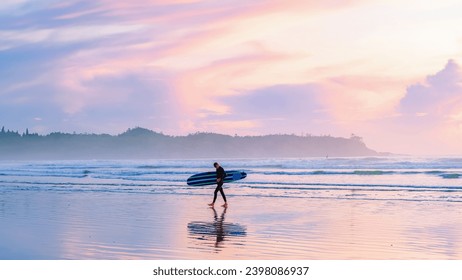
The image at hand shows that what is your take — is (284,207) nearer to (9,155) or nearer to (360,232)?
(360,232)

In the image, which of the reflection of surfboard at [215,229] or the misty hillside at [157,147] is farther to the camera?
the misty hillside at [157,147]

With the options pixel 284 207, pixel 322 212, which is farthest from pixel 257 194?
pixel 322 212

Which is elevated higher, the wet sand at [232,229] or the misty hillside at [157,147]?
the misty hillside at [157,147]

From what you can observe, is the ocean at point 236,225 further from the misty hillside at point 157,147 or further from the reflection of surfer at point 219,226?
the misty hillside at point 157,147

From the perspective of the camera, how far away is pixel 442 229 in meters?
16.4

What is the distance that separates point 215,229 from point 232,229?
0.43 m

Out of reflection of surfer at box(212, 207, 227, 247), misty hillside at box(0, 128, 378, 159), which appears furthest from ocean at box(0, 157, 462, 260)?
misty hillside at box(0, 128, 378, 159)

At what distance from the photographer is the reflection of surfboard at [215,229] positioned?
15.9 metres

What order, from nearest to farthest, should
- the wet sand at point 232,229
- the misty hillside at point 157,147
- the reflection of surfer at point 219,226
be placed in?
the wet sand at point 232,229, the reflection of surfer at point 219,226, the misty hillside at point 157,147

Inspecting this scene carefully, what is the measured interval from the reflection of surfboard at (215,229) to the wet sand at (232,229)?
25mm

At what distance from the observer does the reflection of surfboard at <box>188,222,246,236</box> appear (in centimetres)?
1591

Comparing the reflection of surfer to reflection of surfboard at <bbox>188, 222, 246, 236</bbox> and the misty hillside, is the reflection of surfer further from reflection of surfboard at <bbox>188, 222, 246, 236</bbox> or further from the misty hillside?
the misty hillside

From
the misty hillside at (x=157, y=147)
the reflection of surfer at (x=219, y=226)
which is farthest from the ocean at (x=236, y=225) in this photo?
the misty hillside at (x=157, y=147)

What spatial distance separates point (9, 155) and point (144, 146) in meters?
34.5
